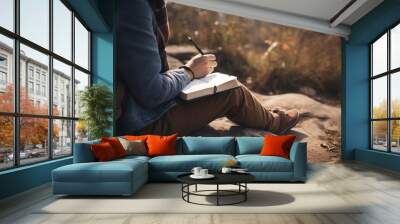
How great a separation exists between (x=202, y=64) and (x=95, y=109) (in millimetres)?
2976

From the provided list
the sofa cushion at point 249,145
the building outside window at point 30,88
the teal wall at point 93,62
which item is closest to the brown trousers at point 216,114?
the teal wall at point 93,62

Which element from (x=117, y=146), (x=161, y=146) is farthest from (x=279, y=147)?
(x=117, y=146)

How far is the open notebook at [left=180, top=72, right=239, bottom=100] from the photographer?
908cm

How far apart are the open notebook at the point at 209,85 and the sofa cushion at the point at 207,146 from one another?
80.1 inches

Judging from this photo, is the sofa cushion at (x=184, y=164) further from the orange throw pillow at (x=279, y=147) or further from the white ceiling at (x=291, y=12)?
the white ceiling at (x=291, y=12)

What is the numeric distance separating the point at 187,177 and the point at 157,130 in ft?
13.8

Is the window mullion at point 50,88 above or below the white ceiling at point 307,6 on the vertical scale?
below

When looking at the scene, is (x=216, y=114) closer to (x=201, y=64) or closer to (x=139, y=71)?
(x=201, y=64)

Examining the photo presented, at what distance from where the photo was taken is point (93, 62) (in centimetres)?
875

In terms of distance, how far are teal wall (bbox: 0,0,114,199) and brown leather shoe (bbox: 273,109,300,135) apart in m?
4.22

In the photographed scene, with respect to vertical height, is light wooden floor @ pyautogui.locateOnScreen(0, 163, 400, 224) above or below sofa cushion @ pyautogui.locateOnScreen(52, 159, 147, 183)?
below

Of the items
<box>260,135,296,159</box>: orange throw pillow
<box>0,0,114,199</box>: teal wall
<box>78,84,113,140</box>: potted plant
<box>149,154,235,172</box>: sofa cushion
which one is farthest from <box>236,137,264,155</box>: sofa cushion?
<box>0,0,114,199</box>: teal wall

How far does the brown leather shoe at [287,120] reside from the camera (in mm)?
9633

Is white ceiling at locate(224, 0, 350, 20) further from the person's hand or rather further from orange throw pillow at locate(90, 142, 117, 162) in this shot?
orange throw pillow at locate(90, 142, 117, 162)
